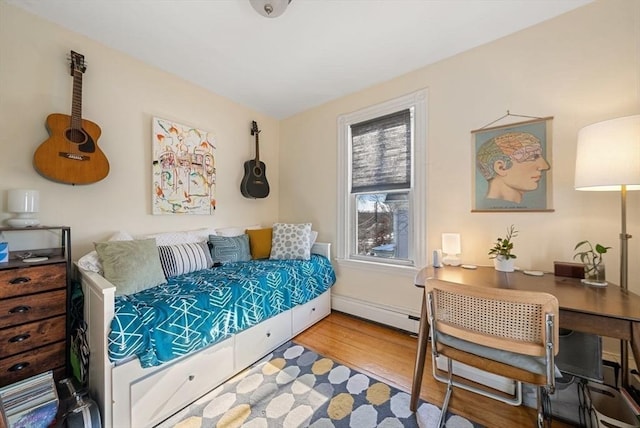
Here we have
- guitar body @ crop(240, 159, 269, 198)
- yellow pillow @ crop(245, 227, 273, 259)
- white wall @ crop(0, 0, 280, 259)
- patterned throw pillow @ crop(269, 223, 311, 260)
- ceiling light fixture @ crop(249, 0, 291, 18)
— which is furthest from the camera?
guitar body @ crop(240, 159, 269, 198)

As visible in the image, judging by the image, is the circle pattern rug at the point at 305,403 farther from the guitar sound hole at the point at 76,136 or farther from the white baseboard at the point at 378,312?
the guitar sound hole at the point at 76,136

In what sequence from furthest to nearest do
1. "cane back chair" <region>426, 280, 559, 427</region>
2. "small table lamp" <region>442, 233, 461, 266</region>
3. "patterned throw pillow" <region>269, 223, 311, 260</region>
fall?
"patterned throw pillow" <region>269, 223, 311, 260</region> < "small table lamp" <region>442, 233, 461, 266</region> < "cane back chair" <region>426, 280, 559, 427</region>

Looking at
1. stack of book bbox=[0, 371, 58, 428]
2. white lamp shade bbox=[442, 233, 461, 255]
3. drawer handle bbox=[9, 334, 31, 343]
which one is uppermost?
white lamp shade bbox=[442, 233, 461, 255]

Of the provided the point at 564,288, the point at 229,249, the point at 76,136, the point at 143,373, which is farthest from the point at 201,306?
the point at 564,288

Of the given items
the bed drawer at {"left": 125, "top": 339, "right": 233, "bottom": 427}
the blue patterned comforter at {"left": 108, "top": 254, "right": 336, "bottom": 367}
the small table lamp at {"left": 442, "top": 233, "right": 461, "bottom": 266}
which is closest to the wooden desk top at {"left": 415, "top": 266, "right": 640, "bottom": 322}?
the small table lamp at {"left": 442, "top": 233, "right": 461, "bottom": 266}

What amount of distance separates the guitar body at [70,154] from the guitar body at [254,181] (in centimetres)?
132

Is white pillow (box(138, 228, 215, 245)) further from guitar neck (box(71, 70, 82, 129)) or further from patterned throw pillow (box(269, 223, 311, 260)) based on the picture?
guitar neck (box(71, 70, 82, 129))

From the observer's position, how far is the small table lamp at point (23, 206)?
1458 millimetres

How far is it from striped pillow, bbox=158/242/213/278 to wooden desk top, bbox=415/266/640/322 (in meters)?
1.81

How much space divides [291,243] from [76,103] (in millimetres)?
2036

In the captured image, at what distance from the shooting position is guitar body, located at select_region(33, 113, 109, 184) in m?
1.61

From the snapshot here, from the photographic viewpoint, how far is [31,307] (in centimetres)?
131

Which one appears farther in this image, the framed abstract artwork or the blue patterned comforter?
the framed abstract artwork

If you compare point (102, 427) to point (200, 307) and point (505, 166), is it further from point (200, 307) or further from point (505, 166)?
point (505, 166)
